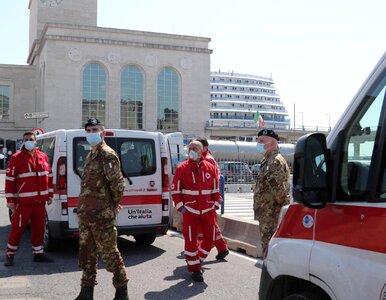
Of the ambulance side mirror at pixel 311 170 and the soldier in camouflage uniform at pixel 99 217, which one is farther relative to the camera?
the soldier in camouflage uniform at pixel 99 217

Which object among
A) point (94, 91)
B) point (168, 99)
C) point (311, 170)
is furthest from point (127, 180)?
point (168, 99)

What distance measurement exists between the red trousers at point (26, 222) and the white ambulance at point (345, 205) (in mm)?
5256

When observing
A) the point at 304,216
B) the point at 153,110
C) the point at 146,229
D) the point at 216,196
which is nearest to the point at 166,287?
the point at 216,196

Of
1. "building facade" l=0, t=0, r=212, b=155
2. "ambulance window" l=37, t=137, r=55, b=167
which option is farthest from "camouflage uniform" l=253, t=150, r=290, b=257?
"building facade" l=0, t=0, r=212, b=155

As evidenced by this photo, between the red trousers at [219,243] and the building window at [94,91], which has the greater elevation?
the building window at [94,91]

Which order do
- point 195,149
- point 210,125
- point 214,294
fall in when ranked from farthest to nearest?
point 210,125 → point 195,149 → point 214,294

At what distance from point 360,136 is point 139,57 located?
219 ft

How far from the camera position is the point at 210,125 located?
72.2m

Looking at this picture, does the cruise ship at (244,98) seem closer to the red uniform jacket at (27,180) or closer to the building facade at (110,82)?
the building facade at (110,82)

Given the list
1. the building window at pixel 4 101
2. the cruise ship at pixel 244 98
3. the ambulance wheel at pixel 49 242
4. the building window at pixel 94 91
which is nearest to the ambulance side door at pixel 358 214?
the ambulance wheel at pixel 49 242

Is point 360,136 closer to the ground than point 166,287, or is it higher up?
higher up

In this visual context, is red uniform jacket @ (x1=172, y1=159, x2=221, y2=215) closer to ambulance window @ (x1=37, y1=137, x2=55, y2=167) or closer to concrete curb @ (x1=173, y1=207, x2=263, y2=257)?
concrete curb @ (x1=173, y1=207, x2=263, y2=257)

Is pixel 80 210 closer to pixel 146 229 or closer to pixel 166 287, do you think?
pixel 166 287

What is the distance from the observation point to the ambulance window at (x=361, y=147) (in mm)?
2504
